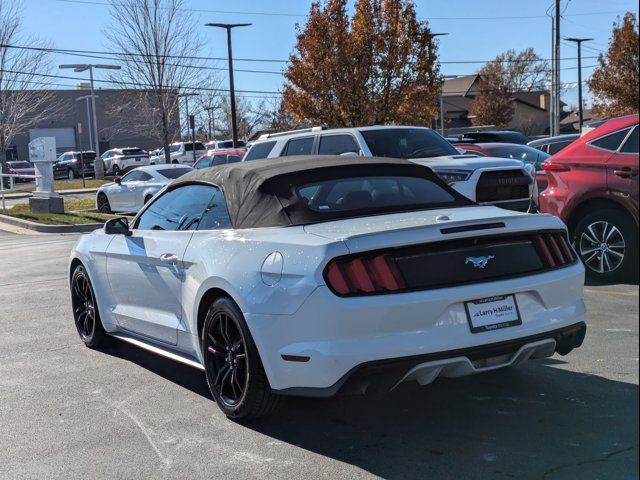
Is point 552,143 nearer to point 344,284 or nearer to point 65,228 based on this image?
point 65,228

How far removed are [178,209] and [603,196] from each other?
16.0ft

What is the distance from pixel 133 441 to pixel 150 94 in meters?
28.4

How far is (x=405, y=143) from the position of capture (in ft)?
37.5

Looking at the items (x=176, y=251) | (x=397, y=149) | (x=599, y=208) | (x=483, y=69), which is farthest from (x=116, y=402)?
(x=483, y=69)

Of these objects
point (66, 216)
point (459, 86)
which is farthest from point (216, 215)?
point (459, 86)

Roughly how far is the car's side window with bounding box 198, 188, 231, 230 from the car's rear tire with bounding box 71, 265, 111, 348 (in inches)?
67.7

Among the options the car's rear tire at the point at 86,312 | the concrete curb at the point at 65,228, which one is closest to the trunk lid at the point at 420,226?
the car's rear tire at the point at 86,312

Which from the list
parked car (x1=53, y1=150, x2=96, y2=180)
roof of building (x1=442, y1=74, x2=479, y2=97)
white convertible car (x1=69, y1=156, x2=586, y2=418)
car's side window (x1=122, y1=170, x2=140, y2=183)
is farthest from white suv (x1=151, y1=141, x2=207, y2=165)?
roof of building (x1=442, y1=74, x2=479, y2=97)

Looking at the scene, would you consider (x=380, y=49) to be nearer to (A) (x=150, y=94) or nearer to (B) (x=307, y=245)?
(A) (x=150, y=94)

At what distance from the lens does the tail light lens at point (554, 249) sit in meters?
4.44

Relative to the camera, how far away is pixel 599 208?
27.1 feet

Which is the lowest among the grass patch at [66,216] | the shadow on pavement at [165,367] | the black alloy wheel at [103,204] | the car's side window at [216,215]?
the shadow on pavement at [165,367]

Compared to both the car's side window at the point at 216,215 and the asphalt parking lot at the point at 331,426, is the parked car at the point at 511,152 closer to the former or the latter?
the asphalt parking lot at the point at 331,426

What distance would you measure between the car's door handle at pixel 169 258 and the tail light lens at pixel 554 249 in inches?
92.5
